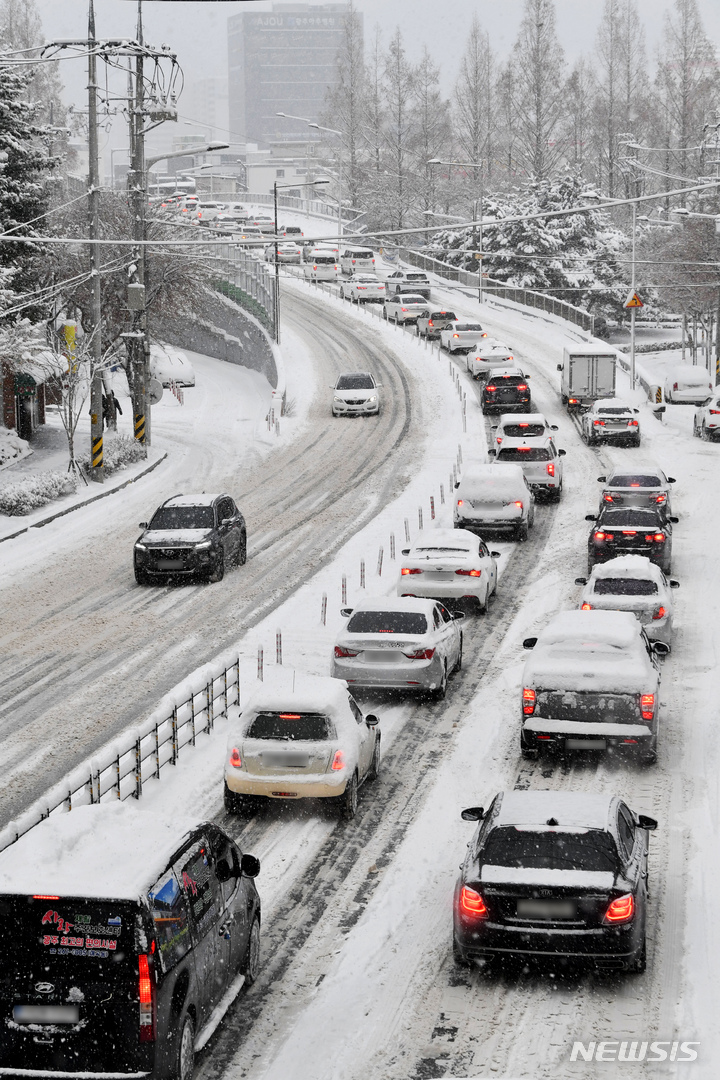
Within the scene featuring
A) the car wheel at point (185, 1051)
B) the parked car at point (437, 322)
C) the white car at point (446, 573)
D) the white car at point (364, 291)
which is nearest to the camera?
the car wheel at point (185, 1051)

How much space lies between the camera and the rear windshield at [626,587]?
21906 millimetres

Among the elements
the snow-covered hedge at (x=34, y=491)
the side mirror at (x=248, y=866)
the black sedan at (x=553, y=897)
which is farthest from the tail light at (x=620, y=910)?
the snow-covered hedge at (x=34, y=491)

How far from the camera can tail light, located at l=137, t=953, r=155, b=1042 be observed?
848cm

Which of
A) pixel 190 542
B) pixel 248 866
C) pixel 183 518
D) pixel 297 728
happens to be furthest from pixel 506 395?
pixel 248 866

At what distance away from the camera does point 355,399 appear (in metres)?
49.3

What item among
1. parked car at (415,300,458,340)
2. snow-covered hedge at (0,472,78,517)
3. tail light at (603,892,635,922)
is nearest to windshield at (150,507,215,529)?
snow-covered hedge at (0,472,78,517)

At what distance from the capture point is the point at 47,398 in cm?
5209

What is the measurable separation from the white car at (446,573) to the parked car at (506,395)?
81.5 feet

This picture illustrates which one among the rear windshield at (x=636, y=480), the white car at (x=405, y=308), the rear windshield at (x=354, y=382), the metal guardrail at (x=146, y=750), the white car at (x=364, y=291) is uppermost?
the white car at (x=364, y=291)

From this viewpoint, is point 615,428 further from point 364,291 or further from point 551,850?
point 364,291

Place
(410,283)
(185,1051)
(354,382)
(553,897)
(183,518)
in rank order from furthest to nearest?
(410,283) < (354,382) < (183,518) < (553,897) < (185,1051)

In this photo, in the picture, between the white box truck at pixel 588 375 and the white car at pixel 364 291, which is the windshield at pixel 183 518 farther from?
the white car at pixel 364 291

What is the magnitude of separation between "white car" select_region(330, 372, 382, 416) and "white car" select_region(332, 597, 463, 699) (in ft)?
100.0

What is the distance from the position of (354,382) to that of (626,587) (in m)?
29.7
